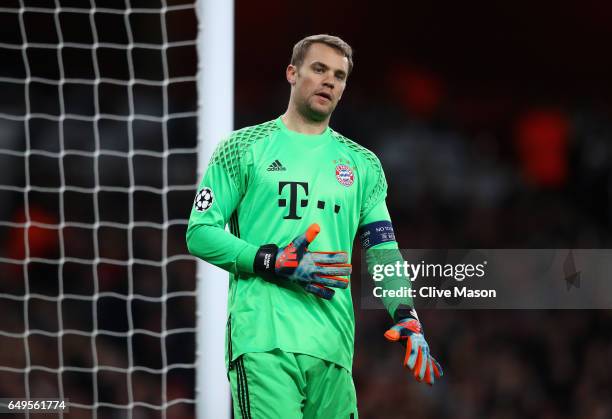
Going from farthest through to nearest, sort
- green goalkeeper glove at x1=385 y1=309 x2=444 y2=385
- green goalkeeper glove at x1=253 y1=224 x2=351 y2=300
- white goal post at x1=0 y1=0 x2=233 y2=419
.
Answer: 1. white goal post at x1=0 y1=0 x2=233 y2=419
2. green goalkeeper glove at x1=385 y1=309 x2=444 y2=385
3. green goalkeeper glove at x1=253 y1=224 x2=351 y2=300

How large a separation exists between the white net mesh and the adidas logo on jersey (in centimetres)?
246

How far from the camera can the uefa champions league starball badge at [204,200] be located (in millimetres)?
2680

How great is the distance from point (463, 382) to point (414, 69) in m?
2.30

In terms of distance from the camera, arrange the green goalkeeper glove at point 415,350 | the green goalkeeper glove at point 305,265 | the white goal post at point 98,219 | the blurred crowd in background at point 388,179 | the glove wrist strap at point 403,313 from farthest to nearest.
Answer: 1. the blurred crowd in background at point 388,179
2. the white goal post at point 98,219
3. the glove wrist strap at point 403,313
4. the green goalkeeper glove at point 415,350
5. the green goalkeeper glove at point 305,265

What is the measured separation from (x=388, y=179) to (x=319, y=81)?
3.37m

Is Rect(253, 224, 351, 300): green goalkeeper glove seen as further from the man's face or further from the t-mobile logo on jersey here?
the man's face

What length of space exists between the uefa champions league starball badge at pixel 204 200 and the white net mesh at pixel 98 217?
244 centimetres

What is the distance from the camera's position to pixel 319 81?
276cm

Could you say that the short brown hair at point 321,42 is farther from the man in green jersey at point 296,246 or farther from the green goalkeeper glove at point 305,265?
the green goalkeeper glove at point 305,265

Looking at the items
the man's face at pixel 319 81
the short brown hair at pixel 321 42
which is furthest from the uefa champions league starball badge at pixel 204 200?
the short brown hair at pixel 321 42

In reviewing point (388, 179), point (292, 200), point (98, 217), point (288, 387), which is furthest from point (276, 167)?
point (388, 179)

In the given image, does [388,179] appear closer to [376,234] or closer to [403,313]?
[376,234]

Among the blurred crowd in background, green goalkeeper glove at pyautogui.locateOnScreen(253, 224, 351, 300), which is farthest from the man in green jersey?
the blurred crowd in background

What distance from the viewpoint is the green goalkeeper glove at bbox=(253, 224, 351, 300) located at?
2537 mm
